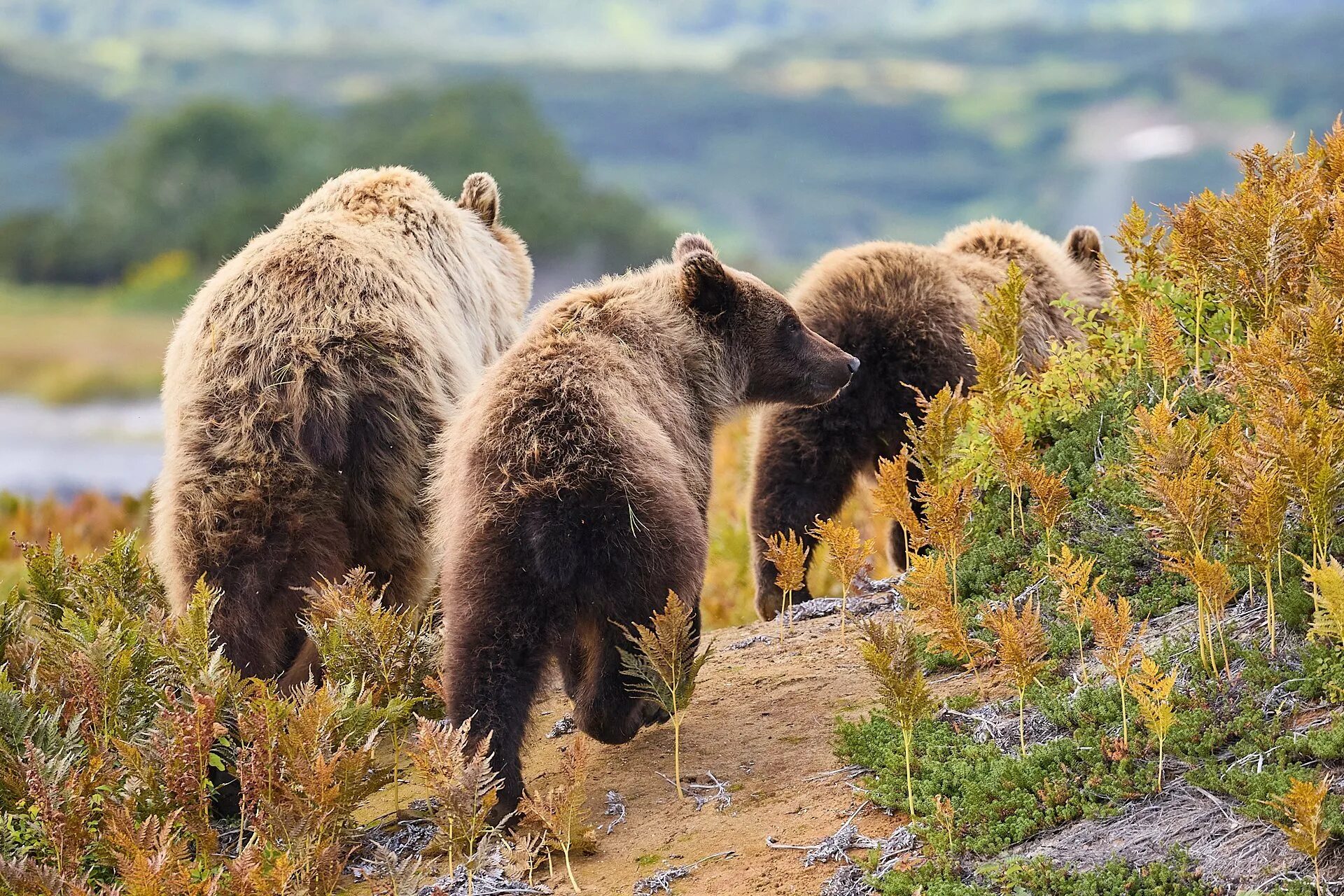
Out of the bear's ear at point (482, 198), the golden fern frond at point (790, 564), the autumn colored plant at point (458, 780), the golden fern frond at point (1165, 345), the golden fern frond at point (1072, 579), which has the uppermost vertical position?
the bear's ear at point (482, 198)

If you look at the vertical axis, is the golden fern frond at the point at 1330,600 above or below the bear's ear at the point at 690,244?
below

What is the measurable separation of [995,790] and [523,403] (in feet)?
6.92

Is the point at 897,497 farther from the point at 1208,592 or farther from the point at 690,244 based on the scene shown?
the point at 690,244

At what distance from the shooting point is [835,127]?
87.5 metres

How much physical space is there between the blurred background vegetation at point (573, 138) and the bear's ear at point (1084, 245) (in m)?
5.15

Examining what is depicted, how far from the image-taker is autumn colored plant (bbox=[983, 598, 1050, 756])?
14.6ft

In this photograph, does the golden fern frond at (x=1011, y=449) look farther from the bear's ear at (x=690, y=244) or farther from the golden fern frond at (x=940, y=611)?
the bear's ear at (x=690, y=244)

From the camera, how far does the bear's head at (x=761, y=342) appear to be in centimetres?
629

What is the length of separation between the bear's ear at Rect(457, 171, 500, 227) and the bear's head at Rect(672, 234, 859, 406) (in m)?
1.73

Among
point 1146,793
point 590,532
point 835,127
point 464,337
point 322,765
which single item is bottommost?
point 1146,793

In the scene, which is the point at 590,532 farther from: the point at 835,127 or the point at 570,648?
the point at 835,127

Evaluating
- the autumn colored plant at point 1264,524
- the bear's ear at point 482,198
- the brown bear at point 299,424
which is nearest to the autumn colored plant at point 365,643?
the brown bear at point 299,424

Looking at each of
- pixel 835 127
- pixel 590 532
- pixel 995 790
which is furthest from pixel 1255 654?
pixel 835 127

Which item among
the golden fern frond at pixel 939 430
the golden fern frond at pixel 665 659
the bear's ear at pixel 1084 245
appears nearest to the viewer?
the golden fern frond at pixel 665 659
